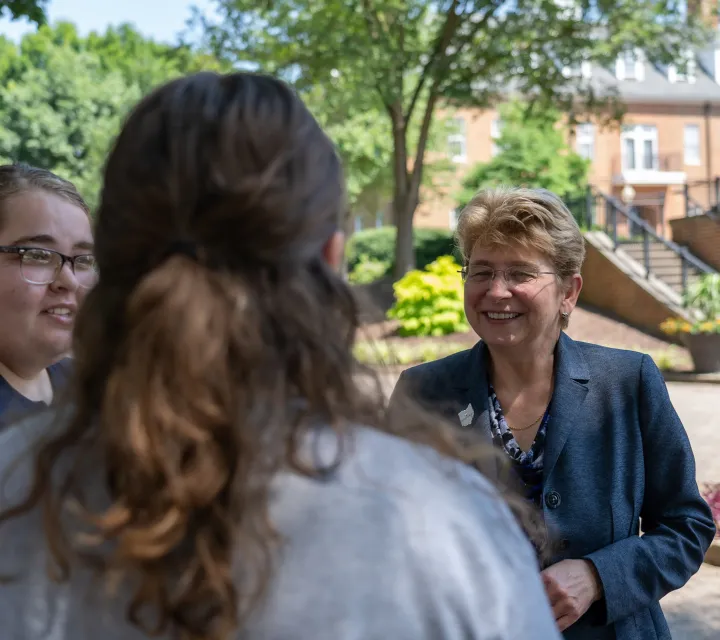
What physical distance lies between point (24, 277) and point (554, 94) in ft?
66.6

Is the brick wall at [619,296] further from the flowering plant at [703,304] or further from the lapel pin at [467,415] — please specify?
the lapel pin at [467,415]

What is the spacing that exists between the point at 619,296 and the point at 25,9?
15046 millimetres

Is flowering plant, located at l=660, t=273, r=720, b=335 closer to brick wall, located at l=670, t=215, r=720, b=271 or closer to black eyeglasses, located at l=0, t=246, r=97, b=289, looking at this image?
brick wall, located at l=670, t=215, r=720, b=271

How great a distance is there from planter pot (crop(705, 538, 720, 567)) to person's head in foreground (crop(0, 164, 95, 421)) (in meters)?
4.98

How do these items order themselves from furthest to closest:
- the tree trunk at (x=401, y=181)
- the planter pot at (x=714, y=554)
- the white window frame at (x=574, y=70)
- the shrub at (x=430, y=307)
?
the tree trunk at (x=401, y=181) < the white window frame at (x=574, y=70) < the shrub at (x=430, y=307) < the planter pot at (x=714, y=554)

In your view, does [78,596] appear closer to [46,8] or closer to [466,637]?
[466,637]

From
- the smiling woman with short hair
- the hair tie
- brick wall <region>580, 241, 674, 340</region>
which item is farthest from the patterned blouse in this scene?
brick wall <region>580, 241, 674, 340</region>

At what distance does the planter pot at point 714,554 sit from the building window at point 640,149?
45.7 metres

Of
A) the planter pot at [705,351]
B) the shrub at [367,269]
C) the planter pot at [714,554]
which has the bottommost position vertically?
the planter pot at [705,351]

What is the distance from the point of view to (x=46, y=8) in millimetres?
9375

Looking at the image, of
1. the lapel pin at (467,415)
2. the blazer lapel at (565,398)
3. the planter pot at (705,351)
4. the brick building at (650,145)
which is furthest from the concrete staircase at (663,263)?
the brick building at (650,145)

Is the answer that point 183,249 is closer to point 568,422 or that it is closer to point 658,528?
point 568,422

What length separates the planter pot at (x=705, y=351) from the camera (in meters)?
14.9

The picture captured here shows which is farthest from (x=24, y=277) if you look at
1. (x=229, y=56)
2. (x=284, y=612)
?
(x=229, y=56)
